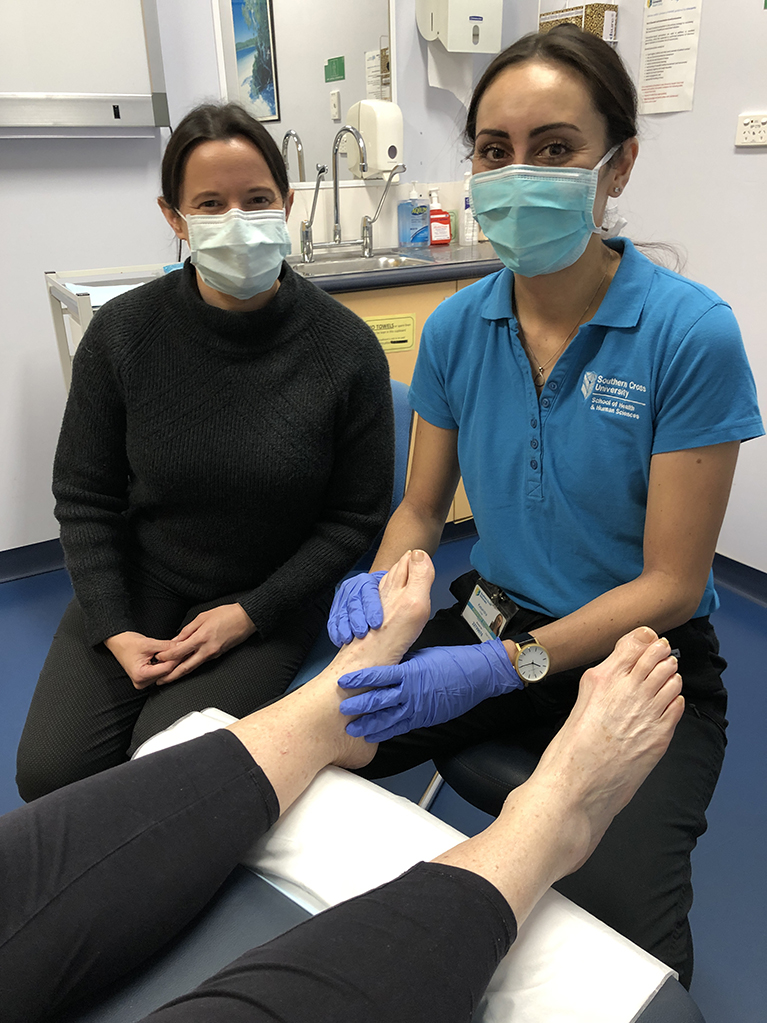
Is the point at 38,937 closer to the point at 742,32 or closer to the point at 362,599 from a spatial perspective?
the point at 362,599

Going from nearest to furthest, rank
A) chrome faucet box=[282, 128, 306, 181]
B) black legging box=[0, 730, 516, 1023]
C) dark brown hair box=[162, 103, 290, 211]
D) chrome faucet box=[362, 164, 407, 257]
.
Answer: black legging box=[0, 730, 516, 1023], dark brown hair box=[162, 103, 290, 211], chrome faucet box=[282, 128, 306, 181], chrome faucet box=[362, 164, 407, 257]

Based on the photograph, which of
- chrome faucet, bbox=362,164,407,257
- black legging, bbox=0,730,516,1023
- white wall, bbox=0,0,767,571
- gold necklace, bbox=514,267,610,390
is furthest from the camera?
chrome faucet, bbox=362,164,407,257

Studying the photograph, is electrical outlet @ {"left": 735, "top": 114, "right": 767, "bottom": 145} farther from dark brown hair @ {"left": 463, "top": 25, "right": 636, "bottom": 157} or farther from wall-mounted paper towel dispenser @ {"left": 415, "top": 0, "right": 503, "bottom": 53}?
dark brown hair @ {"left": 463, "top": 25, "right": 636, "bottom": 157}

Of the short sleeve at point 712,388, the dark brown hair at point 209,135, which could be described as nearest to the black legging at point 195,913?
the short sleeve at point 712,388

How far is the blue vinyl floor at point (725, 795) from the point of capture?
4.34 ft

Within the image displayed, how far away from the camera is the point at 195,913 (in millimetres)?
800

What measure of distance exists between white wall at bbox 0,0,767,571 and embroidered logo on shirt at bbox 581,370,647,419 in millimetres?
1526

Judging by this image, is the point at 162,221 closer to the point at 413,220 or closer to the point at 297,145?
the point at 297,145

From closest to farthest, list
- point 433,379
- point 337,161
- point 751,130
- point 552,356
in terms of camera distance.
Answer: point 552,356, point 433,379, point 751,130, point 337,161

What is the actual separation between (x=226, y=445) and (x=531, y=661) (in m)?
0.62

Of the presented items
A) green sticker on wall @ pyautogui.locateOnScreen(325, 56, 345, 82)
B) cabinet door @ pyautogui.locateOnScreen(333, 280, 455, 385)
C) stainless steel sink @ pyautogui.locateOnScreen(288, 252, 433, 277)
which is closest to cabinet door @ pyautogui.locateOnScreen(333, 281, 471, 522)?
cabinet door @ pyautogui.locateOnScreen(333, 280, 455, 385)

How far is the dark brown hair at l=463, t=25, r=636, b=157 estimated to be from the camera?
1.01 m

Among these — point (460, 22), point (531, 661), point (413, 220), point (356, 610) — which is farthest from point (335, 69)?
point (531, 661)

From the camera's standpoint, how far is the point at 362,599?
112 cm
